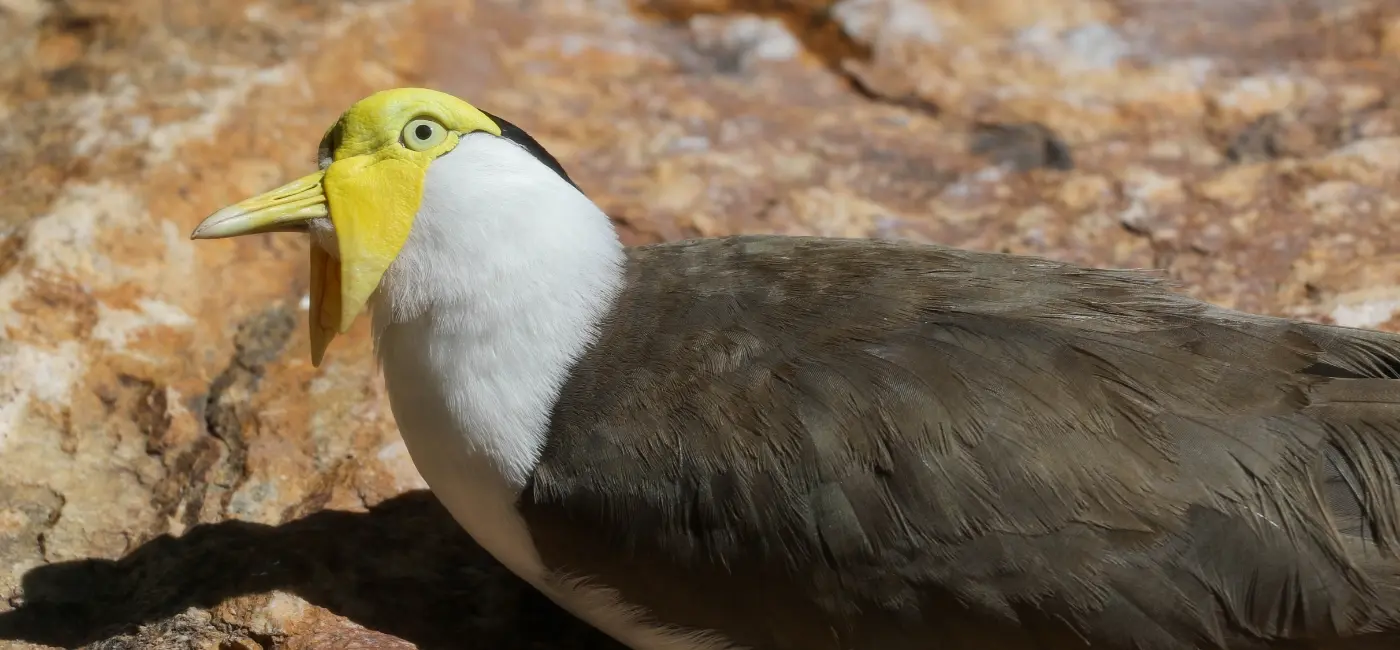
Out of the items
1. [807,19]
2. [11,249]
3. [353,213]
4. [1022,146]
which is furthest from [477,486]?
[807,19]

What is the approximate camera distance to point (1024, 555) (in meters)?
2.83

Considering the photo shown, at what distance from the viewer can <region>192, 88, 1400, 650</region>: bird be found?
281cm

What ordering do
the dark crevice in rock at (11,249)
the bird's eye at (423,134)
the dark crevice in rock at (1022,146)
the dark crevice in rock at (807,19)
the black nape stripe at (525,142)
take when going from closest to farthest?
the bird's eye at (423,134)
the black nape stripe at (525,142)
the dark crevice in rock at (11,249)
the dark crevice in rock at (1022,146)
the dark crevice in rock at (807,19)

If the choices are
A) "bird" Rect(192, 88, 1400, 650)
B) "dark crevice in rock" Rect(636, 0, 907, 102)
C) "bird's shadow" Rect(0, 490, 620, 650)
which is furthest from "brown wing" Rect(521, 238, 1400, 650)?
"dark crevice in rock" Rect(636, 0, 907, 102)

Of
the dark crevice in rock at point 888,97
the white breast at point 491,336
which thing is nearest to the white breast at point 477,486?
the white breast at point 491,336

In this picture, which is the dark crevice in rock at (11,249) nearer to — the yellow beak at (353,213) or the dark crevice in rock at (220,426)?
the dark crevice in rock at (220,426)

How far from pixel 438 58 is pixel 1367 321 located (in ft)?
12.3

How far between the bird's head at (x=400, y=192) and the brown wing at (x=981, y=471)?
1.47 ft

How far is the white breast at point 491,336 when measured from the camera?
325 cm

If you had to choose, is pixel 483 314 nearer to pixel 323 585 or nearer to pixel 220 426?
pixel 323 585

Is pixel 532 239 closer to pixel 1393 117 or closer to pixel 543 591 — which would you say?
pixel 543 591

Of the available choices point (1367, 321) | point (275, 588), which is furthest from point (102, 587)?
point (1367, 321)

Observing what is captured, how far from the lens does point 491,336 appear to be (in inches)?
130

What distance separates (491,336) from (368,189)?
47cm
